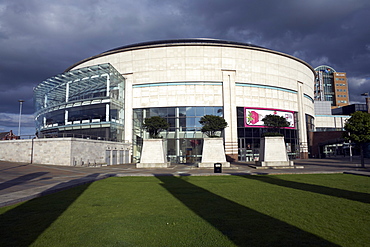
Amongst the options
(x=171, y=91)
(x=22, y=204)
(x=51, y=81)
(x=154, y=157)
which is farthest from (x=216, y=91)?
(x=22, y=204)

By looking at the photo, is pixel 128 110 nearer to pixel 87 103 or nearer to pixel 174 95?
pixel 87 103

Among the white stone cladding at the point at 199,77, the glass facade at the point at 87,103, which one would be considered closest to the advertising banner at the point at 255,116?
the white stone cladding at the point at 199,77

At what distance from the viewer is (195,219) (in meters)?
7.18

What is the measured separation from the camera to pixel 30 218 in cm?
756

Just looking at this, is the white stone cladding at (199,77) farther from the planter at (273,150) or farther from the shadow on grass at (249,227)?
the shadow on grass at (249,227)

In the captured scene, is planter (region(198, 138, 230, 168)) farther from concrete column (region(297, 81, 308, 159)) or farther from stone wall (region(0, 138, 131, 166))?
concrete column (region(297, 81, 308, 159))

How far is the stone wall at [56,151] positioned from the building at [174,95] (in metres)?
7.08

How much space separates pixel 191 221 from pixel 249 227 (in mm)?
1594

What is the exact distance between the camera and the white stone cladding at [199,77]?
44.7m

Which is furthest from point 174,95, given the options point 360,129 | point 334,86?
point 334,86

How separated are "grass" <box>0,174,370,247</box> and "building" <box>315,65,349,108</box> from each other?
124 m

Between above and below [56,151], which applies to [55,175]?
below

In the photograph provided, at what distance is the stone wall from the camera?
30.2 meters

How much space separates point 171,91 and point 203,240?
4027 cm
